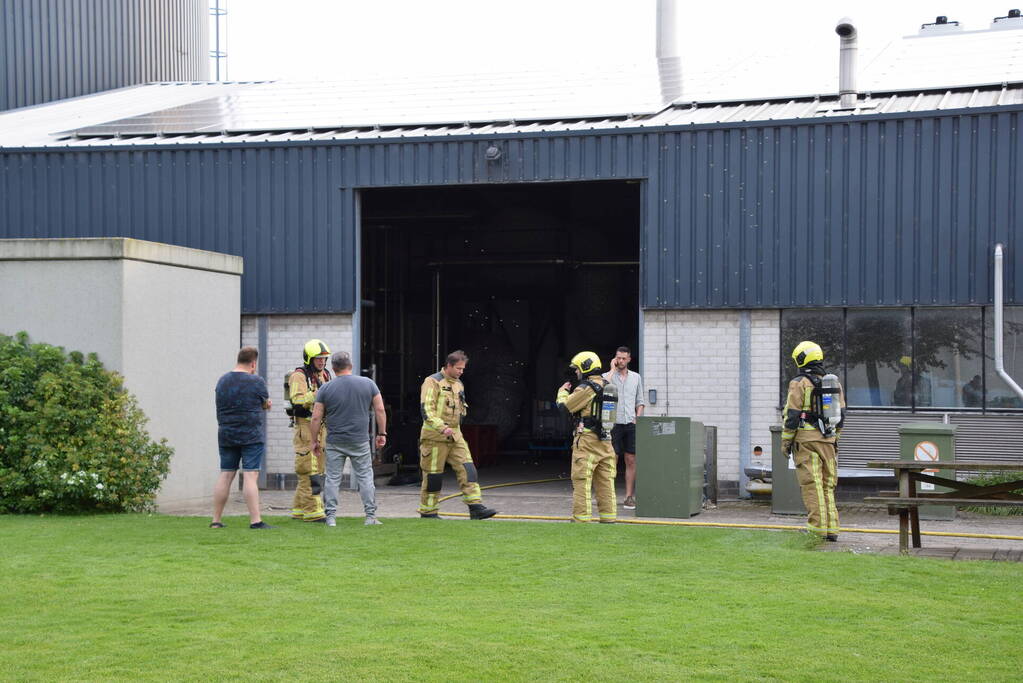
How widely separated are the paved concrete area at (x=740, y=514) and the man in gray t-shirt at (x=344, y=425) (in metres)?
0.90

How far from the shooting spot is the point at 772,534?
12.1 m

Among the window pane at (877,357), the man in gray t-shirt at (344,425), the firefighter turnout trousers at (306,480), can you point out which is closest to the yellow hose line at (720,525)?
the firefighter turnout trousers at (306,480)

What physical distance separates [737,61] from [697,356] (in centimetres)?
856

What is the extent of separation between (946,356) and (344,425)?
8053 mm

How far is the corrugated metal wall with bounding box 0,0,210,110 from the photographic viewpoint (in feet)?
97.2

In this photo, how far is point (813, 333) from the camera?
16734mm

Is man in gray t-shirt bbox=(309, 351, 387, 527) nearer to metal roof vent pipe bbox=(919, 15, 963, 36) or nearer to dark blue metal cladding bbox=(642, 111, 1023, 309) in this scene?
dark blue metal cladding bbox=(642, 111, 1023, 309)

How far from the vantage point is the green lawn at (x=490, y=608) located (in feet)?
22.3

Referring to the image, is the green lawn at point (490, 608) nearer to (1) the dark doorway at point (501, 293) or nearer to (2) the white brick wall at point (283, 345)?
(2) the white brick wall at point (283, 345)

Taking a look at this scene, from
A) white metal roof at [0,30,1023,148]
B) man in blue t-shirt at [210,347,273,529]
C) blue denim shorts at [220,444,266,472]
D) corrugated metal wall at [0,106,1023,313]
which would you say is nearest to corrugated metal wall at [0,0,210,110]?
white metal roof at [0,30,1023,148]

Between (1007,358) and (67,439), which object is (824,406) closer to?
(1007,358)

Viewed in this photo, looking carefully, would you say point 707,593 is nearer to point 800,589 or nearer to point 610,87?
point 800,589

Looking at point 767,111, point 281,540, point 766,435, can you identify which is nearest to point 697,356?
point 766,435

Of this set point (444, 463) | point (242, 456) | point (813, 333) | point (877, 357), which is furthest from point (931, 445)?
point (242, 456)
